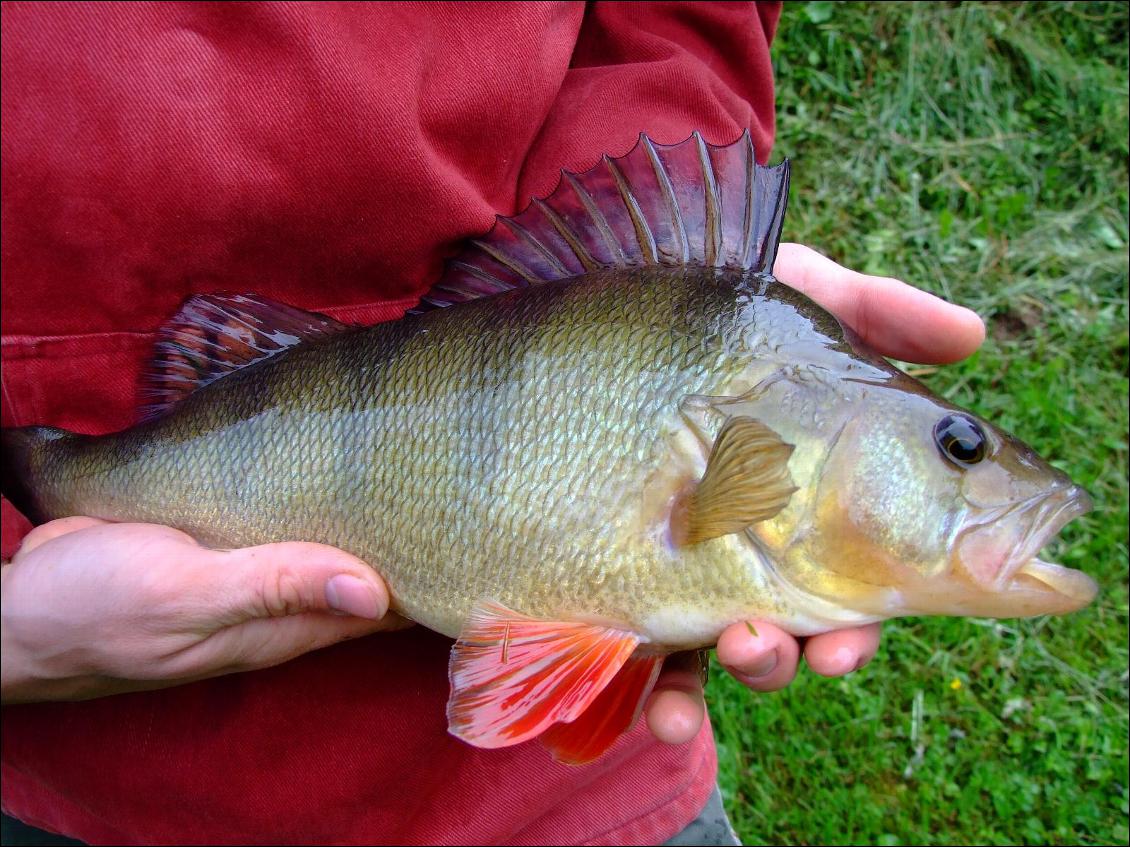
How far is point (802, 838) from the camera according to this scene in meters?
2.36

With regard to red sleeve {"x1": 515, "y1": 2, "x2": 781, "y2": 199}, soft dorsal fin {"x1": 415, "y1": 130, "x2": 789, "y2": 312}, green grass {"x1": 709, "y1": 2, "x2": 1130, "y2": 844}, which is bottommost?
green grass {"x1": 709, "y1": 2, "x2": 1130, "y2": 844}

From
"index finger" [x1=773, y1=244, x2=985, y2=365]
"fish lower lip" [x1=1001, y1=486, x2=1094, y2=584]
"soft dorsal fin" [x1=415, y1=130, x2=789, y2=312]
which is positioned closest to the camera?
"fish lower lip" [x1=1001, y1=486, x2=1094, y2=584]

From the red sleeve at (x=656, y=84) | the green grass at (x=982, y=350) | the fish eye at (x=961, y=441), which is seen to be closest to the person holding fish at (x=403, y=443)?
the fish eye at (x=961, y=441)

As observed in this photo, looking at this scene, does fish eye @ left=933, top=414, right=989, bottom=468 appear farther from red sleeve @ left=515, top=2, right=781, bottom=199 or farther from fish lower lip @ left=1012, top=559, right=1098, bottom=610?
red sleeve @ left=515, top=2, right=781, bottom=199

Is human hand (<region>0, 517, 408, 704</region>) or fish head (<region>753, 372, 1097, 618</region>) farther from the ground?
fish head (<region>753, 372, 1097, 618</region>)

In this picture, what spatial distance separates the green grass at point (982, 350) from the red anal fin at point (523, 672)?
1427 mm

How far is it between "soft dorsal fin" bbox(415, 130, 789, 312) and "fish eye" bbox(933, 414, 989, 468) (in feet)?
1.15

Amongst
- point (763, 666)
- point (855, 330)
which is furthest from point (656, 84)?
point (763, 666)

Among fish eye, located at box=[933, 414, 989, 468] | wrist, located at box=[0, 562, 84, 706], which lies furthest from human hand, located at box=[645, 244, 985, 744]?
wrist, located at box=[0, 562, 84, 706]

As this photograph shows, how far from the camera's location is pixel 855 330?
4.96ft

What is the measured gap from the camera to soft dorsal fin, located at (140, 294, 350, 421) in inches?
55.5

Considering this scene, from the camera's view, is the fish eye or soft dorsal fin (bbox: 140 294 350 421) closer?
the fish eye

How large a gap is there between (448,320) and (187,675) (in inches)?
26.7

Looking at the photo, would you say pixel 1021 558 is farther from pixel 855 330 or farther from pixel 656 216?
pixel 656 216
